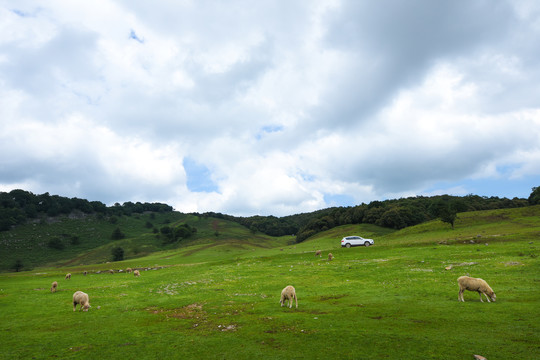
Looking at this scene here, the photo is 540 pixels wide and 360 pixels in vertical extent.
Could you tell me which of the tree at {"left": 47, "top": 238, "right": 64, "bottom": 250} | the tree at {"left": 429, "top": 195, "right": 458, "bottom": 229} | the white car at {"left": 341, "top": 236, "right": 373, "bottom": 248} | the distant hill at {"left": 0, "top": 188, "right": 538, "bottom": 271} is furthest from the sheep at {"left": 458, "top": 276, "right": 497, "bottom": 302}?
the tree at {"left": 47, "top": 238, "right": 64, "bottom": 250}

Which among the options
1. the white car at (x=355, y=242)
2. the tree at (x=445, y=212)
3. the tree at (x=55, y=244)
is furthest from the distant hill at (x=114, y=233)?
the white car at (x=355, y=242)

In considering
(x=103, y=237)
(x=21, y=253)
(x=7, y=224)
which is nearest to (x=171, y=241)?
(x=103, y=237)

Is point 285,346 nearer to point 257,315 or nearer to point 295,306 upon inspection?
point 257,315

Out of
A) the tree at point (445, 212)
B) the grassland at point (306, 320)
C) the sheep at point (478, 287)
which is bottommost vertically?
the grassland at point (306, 320)

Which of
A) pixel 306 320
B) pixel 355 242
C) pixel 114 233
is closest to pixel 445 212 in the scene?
pixel 355 242

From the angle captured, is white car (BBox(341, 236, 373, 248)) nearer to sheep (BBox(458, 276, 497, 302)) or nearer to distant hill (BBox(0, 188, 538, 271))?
sheep (BBox(458, 276, 497, 302))

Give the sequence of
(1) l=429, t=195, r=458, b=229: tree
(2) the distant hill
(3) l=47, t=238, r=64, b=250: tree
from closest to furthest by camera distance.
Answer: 1. (1) l=429, t=195, r=458, b=229: tree
2. (2) the distant hill
3. (3) l=47, t=238, r=64, b=250: tree

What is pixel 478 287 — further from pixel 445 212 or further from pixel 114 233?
pixel 114 233

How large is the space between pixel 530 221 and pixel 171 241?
515 ft

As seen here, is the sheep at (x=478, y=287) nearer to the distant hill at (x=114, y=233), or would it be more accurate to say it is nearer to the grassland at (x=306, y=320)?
the grassland at (x=306, y=320)

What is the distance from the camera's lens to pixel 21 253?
144m

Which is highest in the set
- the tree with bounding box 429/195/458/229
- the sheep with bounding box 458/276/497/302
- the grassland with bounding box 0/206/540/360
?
the tree with bounding box 429/195/458/229

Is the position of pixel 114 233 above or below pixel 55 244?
above

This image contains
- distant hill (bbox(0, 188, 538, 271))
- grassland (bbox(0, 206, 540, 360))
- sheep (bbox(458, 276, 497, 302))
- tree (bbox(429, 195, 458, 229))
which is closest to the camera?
grassland (bbox(0, 206, 540, 360))
